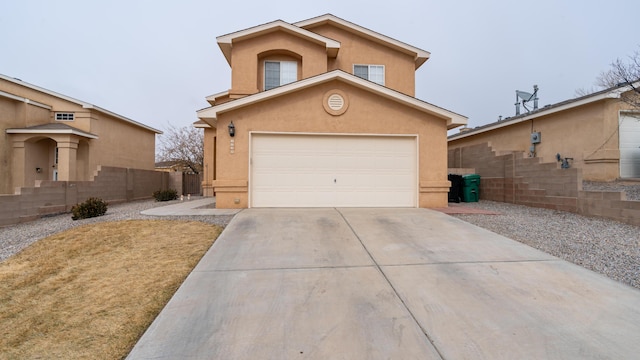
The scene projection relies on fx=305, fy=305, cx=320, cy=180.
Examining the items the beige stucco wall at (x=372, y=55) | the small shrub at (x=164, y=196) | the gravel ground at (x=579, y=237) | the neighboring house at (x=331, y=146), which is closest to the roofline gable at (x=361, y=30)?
the beige stucco wall at (x=372, y=55)

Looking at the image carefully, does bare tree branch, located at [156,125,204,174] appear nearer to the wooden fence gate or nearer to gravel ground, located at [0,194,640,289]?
the wooden fence gate

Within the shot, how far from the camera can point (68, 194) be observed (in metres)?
11.2

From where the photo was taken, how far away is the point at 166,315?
3434 mm

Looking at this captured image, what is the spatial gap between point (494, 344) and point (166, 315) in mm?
3424

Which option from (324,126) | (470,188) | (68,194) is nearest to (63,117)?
(68,194)

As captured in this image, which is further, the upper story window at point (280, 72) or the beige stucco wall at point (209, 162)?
the beige stucco wall at point (209, 162)

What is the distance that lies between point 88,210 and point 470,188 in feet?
45.4

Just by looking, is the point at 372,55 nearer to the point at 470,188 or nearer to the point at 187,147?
the point at 470,188

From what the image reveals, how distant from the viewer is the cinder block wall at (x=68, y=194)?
9445mm

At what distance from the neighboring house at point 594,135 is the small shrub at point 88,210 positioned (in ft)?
52.6

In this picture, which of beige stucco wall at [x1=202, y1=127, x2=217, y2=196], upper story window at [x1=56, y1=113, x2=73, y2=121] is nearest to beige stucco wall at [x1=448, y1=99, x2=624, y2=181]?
beige stucco wall at [x1=202, y1=127, x2=217, y2=196]

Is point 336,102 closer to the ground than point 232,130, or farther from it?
farther from it

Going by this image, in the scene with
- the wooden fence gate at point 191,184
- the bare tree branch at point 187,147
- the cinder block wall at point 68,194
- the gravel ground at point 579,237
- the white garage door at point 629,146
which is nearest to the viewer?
the gravel ground at point 579,237

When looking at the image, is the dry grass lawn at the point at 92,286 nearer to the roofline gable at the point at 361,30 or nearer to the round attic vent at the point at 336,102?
the round attic vent at the point at 336,102
